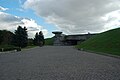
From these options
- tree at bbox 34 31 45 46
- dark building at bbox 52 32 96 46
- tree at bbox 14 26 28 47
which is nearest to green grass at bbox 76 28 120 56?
tree at bbox 14 26 28 47

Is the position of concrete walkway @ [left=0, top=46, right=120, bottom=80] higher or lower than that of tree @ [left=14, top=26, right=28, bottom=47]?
lower

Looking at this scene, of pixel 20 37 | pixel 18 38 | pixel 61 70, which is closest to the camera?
pixel 61 70

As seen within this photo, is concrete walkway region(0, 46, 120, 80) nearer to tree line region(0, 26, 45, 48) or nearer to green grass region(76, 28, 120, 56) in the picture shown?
green grass region(76, 28, 120, 56)

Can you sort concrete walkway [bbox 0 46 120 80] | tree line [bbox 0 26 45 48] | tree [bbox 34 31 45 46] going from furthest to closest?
tree [bbox 34 31 45 46] → tree line [bbox 0 26 45 48] → concrete walkway [bbox 0 46 120 80]

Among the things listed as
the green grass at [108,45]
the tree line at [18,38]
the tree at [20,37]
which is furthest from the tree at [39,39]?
the green grass at [108,45]

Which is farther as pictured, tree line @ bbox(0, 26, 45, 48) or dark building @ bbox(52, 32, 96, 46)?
dark building @ bbox(52, 32, 96, 46)

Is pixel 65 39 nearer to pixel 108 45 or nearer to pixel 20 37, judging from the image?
pixel 20 37

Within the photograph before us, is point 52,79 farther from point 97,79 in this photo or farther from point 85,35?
point 85,35

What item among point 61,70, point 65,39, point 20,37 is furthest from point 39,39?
point 61,70

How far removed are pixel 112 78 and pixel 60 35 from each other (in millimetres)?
130183

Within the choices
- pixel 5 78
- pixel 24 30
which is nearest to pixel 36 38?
pixel 24 30

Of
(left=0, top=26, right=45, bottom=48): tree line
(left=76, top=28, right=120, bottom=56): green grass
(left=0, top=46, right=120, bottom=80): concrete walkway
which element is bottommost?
(left=0, top=46, right=120, bottom=80): concrete walkway

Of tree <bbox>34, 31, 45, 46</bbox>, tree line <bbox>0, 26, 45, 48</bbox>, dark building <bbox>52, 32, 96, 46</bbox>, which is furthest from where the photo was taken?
dark building <bbox>52, 32, 96, 46</bbox>

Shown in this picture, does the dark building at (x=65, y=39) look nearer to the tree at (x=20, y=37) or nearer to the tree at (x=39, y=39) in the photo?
the tree at (x=39, y=39)
